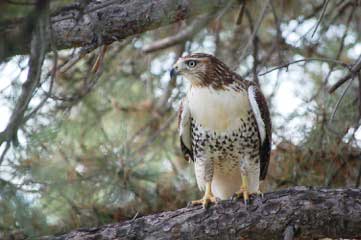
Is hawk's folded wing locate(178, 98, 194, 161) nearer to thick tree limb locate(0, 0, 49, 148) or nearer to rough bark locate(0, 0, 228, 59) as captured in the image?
rough bark locate(0, 0, 228, 59)

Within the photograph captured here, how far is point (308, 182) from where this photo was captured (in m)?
6.15

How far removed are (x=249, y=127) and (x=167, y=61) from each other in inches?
97.2

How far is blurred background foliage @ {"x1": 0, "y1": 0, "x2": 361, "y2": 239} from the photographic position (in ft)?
16.0

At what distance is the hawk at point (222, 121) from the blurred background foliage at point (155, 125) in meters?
0.34

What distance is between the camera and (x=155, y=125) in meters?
7.68

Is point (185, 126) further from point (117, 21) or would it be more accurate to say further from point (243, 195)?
point (117, 21)

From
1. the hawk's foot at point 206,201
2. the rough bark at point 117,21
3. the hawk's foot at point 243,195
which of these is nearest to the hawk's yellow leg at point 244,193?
the hawk's foot at point 243,195

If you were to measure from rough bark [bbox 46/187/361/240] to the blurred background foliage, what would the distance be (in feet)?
1.77

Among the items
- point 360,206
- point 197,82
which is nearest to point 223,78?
point 197,82

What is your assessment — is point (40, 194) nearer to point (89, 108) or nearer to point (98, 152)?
point (98, 152)

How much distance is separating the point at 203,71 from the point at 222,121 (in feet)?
1.40

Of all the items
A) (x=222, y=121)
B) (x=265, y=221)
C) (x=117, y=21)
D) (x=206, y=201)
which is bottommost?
(x=265, y=221)

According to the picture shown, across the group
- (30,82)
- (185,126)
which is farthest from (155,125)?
(30,82)

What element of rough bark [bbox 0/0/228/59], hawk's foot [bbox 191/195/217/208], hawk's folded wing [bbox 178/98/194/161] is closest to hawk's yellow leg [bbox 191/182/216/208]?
hawk's foot [bbox 191/195/217/208]
